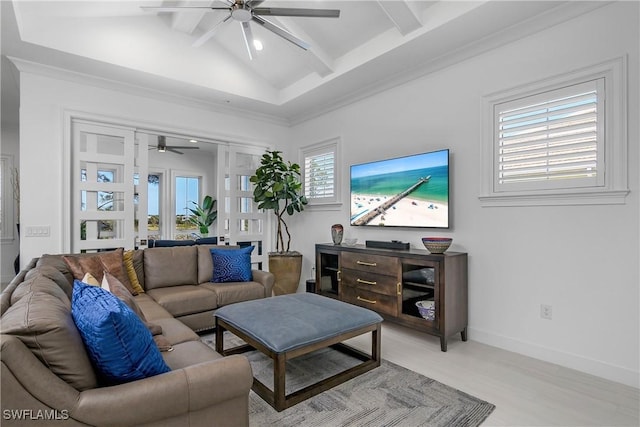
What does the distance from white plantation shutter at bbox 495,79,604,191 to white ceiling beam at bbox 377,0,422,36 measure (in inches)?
42.7

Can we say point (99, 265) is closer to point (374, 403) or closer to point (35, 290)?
point (35, 290)

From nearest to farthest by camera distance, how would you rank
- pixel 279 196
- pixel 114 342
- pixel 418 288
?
pixel 114 342 < pixel 418 288 < pixel 279 196

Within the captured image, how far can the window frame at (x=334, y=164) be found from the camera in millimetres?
4723

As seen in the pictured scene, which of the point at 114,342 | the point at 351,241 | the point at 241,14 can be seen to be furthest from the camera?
the point at 351,241

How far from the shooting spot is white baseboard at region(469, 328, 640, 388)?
2.32 meters

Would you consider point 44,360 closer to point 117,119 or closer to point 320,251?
point 320,251

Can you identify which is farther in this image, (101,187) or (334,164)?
(334,164)

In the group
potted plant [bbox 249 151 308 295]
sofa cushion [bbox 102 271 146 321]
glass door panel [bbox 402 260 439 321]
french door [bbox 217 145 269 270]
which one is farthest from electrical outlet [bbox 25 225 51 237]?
glass door panel [bbox 402 260 439 321]

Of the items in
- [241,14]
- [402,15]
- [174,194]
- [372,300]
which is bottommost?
[372,300]

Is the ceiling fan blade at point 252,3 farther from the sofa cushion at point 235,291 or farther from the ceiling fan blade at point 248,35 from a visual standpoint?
the sofa cushion at point 235,291

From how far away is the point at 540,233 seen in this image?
2760 millimetres

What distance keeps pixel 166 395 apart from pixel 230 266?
8.12 ft

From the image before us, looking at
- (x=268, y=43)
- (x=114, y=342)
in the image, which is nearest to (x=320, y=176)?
(x=268, y=43)

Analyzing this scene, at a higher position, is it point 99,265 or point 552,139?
point 552,139
